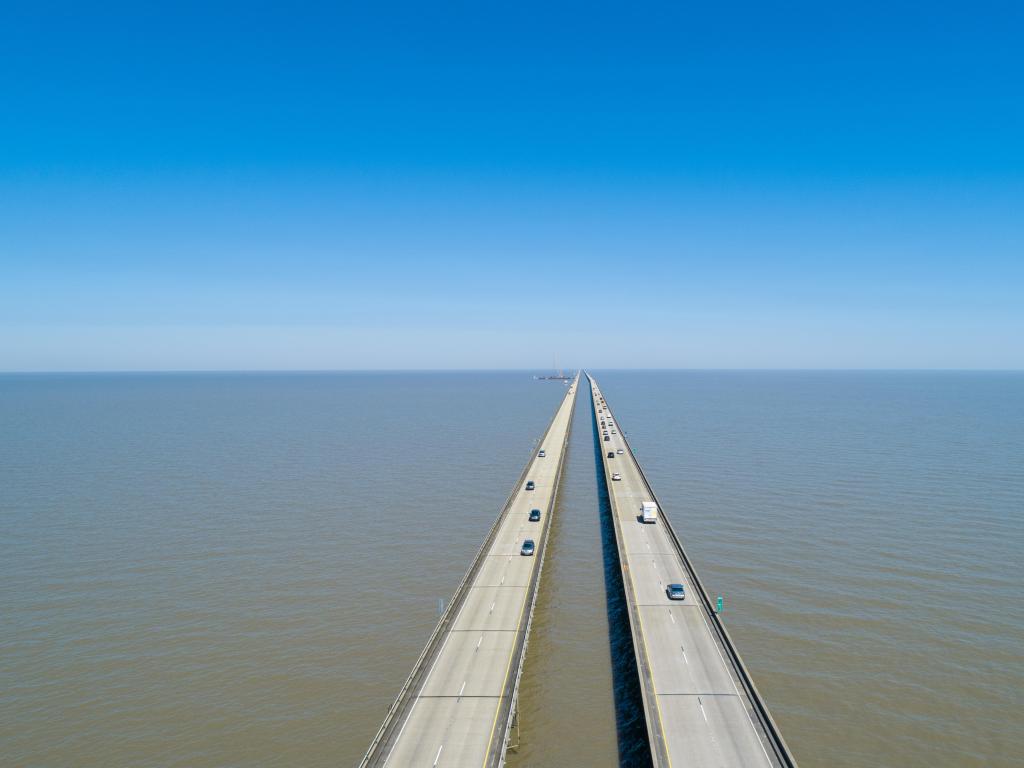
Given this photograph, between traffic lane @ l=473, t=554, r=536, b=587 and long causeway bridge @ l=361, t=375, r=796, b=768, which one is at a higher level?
traffic lane @ l=473, t=554, r=536, b=587

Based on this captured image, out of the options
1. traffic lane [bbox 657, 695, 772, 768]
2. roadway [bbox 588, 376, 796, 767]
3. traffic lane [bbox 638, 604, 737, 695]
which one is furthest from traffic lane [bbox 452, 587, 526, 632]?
traffic lane [bbox 657, 695, 772, 768]

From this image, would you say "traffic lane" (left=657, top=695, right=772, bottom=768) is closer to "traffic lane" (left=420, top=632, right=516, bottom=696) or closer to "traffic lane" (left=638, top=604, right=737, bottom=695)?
"traffic lane" (left=638, top=604, right=737, bottom=695)

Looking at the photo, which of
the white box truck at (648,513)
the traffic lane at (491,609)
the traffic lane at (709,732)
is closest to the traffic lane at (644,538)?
the white box truck at (648,513)

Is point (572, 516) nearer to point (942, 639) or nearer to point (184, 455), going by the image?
point (942, 639)

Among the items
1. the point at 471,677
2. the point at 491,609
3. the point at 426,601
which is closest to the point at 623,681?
the point at 471,677

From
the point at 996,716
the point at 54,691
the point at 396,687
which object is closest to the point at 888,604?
the point at 996,716

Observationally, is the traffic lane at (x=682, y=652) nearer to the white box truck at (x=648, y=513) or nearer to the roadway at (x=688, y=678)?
the roadway at (x=688, y=678)
